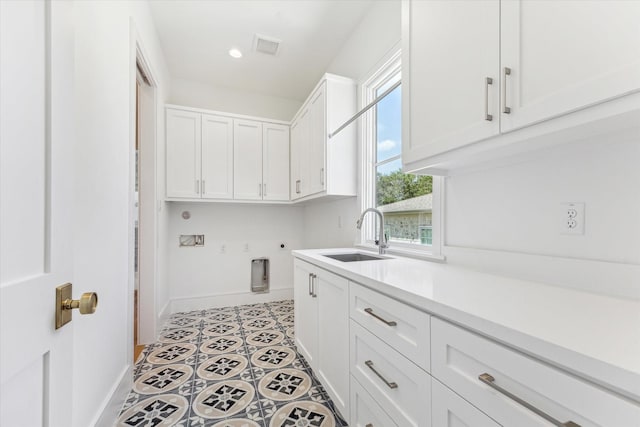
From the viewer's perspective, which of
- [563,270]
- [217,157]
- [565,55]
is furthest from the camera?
[217,157]

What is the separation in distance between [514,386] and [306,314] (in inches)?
59.4

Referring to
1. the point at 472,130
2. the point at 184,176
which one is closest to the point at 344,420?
the point at 472,130

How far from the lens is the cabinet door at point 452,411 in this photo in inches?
26.6

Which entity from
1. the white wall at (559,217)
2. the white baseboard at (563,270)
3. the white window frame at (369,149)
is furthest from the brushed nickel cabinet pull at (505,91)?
the white window frame at (369,149)

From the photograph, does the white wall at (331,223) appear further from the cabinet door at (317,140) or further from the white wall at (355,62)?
the cabinet door at (317,140)

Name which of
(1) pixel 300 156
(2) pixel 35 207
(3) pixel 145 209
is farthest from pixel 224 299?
(2) pixel 35 207

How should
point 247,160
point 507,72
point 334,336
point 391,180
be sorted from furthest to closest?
point 247,160
point 391,180
point 334,336
point 507,72

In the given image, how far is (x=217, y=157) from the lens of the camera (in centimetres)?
314

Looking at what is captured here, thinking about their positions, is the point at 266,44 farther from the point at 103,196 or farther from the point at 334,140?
the point at 103,196

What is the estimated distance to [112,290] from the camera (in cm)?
151

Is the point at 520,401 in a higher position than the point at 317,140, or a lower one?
lower

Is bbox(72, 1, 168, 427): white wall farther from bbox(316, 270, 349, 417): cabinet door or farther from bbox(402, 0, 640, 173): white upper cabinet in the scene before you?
bbox(402, 0, 640, 173): white upper cabinet

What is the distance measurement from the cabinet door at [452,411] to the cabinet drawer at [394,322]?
7cm

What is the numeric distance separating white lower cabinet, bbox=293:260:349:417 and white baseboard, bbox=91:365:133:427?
113cm
